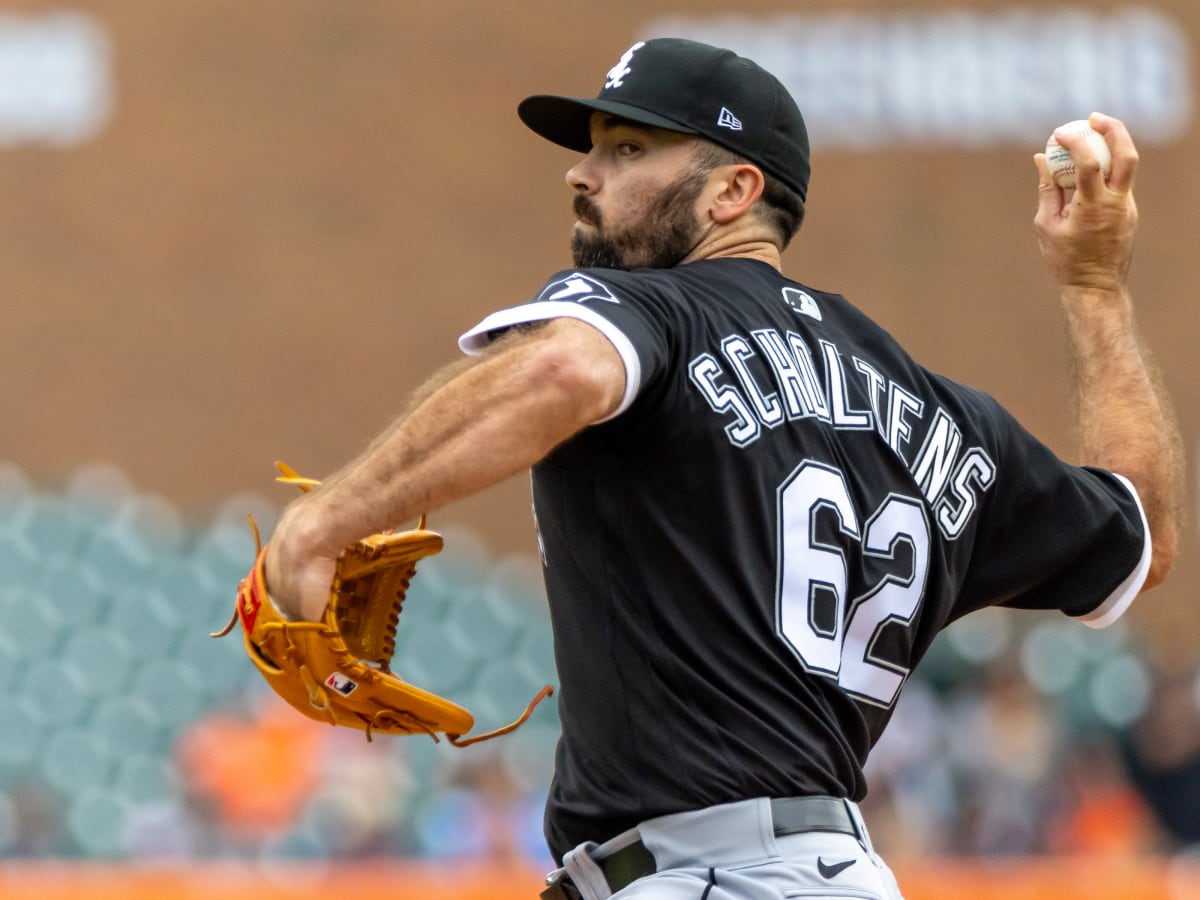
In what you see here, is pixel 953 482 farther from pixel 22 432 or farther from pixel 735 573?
pixel 22 432

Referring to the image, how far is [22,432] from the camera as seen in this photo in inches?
435

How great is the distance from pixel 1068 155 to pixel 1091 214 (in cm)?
14

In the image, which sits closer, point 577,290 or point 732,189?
point 577,290

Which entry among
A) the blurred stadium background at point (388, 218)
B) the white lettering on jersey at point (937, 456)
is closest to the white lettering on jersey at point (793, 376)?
the white lettering on jersey at point (937, 456)

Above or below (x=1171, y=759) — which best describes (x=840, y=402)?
above

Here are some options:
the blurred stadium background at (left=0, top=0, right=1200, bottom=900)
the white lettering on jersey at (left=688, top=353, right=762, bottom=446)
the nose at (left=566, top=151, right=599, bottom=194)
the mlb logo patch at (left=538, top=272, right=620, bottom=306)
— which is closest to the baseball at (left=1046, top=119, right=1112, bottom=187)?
the nose at (left=566, top=151, right=599, bottom=194)

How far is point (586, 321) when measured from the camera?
213cm

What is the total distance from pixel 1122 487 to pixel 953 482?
1.40 feet

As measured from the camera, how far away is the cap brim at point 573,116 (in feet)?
8.45

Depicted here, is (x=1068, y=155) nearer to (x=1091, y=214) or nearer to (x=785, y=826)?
(x=1091, y=214)

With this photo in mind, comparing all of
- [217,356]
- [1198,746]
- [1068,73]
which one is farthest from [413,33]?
[1198,746]

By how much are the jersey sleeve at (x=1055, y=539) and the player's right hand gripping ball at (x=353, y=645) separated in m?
0.79

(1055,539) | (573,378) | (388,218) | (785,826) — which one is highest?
(388,218)

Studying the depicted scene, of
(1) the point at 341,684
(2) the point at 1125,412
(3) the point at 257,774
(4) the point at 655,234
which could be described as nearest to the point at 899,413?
(4) the point at 655,234
